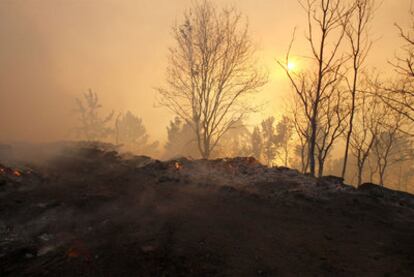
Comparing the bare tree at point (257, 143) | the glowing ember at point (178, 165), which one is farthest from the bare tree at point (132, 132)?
the glowing ember at point (178, 165)

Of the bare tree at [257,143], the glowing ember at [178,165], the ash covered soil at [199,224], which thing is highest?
the bare tree at [257,143]

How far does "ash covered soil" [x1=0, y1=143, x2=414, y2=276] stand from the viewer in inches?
199

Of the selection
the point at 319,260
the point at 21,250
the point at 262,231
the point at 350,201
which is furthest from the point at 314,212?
the point at 21,250

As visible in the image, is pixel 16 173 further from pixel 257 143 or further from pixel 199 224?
pixel 257 143

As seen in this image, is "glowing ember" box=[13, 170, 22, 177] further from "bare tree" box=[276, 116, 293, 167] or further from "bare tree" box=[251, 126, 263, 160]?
"bare tree" box=[251, 126, 263, 160]

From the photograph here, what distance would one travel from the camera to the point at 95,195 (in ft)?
28.0

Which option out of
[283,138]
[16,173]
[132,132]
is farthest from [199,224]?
[132,132]

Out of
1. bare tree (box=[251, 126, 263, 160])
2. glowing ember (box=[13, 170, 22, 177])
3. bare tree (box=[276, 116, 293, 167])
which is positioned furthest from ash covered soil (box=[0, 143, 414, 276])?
bare tree (box=[251, 126, 263, 160])

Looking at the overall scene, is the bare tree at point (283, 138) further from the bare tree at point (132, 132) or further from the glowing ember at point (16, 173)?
the glowing ember at point (16, 173)

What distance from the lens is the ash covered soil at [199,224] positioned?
505 cm

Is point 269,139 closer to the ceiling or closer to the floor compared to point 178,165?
closer to the ceiling

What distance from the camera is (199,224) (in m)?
6.65

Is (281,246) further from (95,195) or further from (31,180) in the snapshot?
(31,180)

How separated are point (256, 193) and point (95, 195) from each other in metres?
4.78
